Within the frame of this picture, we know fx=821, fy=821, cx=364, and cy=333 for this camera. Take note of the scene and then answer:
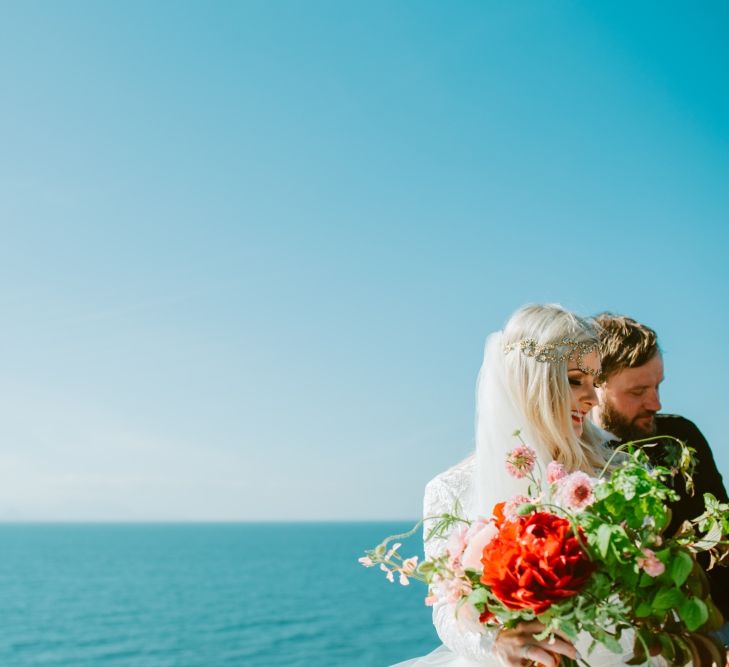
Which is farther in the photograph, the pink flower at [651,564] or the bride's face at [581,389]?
the bride's face at [581,389]

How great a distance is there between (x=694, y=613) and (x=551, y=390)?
1203 millimetres

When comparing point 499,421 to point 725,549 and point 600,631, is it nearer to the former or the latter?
point 725,549

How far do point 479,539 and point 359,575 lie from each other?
292ft

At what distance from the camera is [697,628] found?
6.35ft

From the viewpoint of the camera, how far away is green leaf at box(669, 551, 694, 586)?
184cm

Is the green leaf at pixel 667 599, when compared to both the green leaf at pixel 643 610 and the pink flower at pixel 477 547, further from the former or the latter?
the pink flower at pixel 477 547

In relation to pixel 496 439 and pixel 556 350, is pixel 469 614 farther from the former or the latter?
pixel 556 350

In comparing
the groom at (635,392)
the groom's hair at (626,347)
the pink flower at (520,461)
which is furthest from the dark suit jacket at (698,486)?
the pink flower at (520,461)

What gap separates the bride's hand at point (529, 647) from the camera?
1.94 m

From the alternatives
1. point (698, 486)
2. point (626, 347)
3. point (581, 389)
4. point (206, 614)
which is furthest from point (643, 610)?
point (206, 614)

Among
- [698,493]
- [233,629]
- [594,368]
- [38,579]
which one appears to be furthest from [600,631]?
[38,579]

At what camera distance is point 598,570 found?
6.12 feet

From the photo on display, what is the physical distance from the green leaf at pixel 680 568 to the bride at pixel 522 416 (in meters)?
0.99

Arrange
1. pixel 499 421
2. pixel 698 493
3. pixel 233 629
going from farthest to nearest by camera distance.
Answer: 1. pixel 233 629
2. pixel 698 493
3. pixel 499 421
